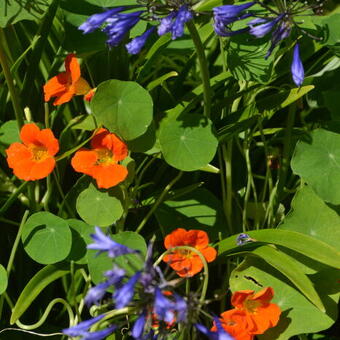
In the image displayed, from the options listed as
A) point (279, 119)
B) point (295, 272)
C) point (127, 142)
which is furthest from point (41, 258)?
point (279, 119)

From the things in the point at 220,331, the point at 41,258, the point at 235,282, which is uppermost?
the point at 220,331

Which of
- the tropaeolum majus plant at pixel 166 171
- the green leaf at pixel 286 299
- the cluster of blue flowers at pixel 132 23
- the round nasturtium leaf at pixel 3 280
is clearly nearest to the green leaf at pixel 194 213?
the tropaeolum majus plant at pixel 166 171

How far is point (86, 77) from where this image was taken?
68.2 inches

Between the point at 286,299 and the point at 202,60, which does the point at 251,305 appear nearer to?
the point at 286,299

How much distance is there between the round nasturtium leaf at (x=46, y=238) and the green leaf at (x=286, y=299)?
1.27 feet

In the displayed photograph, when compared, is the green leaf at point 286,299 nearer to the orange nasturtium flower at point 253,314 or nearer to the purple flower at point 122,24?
the orange nasturtium flower at point 253,314

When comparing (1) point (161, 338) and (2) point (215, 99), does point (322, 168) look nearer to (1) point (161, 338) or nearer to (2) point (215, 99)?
(2) point (215, 99)

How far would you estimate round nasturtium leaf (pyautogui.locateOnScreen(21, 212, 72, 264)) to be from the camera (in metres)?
1.31

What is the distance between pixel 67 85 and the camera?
1458 millimetres

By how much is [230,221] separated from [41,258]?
1.65ft

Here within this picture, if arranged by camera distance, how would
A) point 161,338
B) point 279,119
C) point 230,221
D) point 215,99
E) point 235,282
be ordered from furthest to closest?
point 279,119 < point 215,99 < point 230,221 < point 235,282 < point 161,338

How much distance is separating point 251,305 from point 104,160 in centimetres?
44

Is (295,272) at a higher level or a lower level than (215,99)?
lower

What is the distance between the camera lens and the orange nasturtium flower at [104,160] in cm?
133
